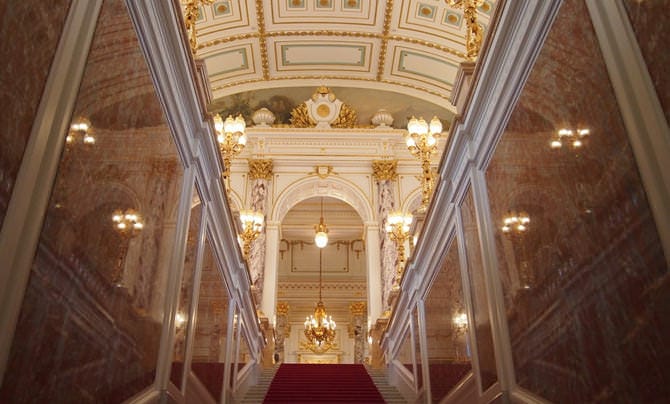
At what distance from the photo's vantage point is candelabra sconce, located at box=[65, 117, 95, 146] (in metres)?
2.23

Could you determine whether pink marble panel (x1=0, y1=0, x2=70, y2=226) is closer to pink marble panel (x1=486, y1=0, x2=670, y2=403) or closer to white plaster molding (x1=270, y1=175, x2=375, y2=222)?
pink marble panel (x1=486, y1=0, x2=670, y2=403)

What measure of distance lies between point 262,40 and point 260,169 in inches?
136

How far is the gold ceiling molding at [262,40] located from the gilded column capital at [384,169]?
407 centimetres

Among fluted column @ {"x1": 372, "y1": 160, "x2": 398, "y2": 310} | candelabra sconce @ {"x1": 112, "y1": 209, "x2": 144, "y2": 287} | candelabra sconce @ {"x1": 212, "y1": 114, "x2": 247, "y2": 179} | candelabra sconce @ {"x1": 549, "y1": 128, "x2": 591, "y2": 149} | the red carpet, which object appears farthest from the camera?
fluted column @ {"x1": 372, "y1": 160, "x2": 398, "y2": 310}

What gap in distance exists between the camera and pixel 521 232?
3.41 m

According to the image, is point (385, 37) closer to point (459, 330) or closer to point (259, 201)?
point (259, 201)

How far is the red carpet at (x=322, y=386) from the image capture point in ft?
27.1

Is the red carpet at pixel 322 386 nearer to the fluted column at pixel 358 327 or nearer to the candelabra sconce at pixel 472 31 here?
the candelabra sconce at pixel 472 31

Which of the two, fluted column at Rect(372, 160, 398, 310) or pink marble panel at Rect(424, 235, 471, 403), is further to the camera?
fluted column at Rect(372, 160, 398, 310)

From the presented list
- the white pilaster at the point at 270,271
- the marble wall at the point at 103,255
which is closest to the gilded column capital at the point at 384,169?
the white pilaster at the point at 270,271

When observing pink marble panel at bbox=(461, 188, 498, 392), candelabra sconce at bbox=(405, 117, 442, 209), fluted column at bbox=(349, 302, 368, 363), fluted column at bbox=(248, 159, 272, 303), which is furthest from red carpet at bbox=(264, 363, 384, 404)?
fluted column at bbox=(349, 302, 368, 363)

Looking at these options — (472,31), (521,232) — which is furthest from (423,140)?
(521,232)

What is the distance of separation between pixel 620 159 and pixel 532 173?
0.99m

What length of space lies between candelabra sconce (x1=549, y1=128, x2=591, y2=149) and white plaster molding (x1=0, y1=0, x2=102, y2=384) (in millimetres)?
2046
